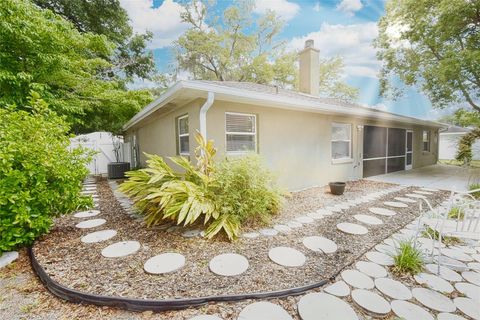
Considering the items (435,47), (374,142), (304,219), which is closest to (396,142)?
(374,142)

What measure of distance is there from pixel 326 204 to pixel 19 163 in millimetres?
5266

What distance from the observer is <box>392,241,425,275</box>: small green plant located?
241 cm

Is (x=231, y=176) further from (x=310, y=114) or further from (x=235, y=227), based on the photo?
(x=310, y=114)

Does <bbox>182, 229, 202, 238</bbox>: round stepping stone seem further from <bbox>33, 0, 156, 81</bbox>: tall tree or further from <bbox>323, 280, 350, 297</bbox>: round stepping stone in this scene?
<bbox>33, 0, 156, 81</bbox>: tall tree

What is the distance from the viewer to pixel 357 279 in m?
2.28

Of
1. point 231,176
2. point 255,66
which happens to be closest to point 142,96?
point 231,176

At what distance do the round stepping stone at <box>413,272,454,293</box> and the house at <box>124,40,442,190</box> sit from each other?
3.17m

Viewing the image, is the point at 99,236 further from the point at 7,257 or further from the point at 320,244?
the point at 320,244

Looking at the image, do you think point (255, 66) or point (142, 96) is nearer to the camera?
point (142, 96)

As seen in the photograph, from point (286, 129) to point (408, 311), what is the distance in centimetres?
455

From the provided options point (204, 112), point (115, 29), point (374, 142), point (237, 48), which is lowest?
point (374, 142)

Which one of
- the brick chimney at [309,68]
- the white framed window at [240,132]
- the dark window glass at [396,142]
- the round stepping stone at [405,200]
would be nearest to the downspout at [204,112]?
the white framed window at [240,132]

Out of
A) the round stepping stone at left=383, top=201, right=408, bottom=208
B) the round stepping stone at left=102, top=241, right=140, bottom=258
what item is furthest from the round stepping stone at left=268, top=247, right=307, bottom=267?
the round stepping stone at left=383, top=201, right=408, bottom=208

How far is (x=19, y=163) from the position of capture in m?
2.85
